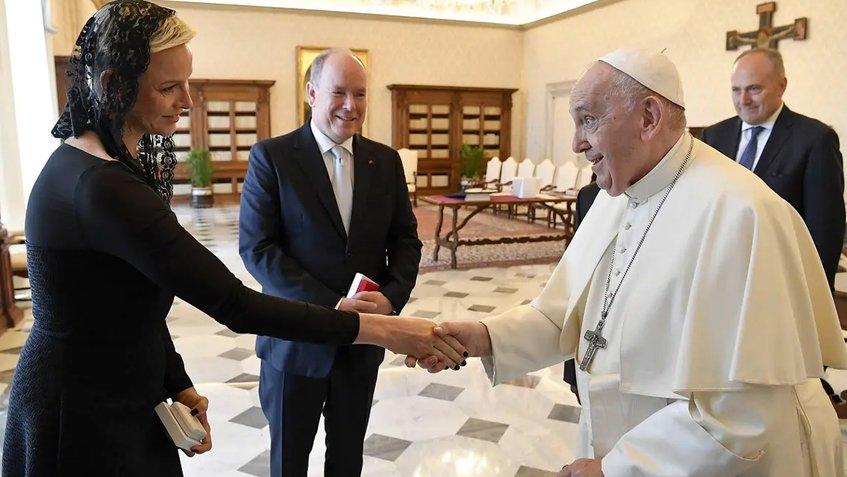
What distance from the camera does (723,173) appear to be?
1475 millimetres

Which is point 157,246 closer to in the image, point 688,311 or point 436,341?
point 436,341

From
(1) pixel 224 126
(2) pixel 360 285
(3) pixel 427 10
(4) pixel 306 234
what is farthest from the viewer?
(3) pixel 427 10

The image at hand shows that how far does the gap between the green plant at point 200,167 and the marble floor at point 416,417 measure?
798 centimetres

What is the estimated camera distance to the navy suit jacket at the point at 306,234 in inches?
84.7

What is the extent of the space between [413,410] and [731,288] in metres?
2.63

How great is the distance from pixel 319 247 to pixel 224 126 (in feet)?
41.1

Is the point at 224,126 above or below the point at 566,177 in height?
above

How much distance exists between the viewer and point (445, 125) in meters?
15.1

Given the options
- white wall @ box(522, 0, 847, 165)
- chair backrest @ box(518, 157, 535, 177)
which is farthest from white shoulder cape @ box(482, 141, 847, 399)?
chair backrest @ box(518, 157, 535, 177)

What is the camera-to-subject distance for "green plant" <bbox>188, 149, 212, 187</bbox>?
12852mm

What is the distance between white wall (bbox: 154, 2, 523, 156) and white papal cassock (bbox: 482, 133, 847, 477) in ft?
43.2

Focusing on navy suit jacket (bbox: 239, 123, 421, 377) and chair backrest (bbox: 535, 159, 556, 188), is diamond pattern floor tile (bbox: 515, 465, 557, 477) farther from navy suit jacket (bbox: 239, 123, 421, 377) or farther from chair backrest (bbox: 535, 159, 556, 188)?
chair backrest (bbox: 535, 159, 556, 188)

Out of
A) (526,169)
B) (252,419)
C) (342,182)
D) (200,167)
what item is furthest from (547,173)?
(342,182)

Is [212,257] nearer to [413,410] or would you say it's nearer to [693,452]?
[693,452]
